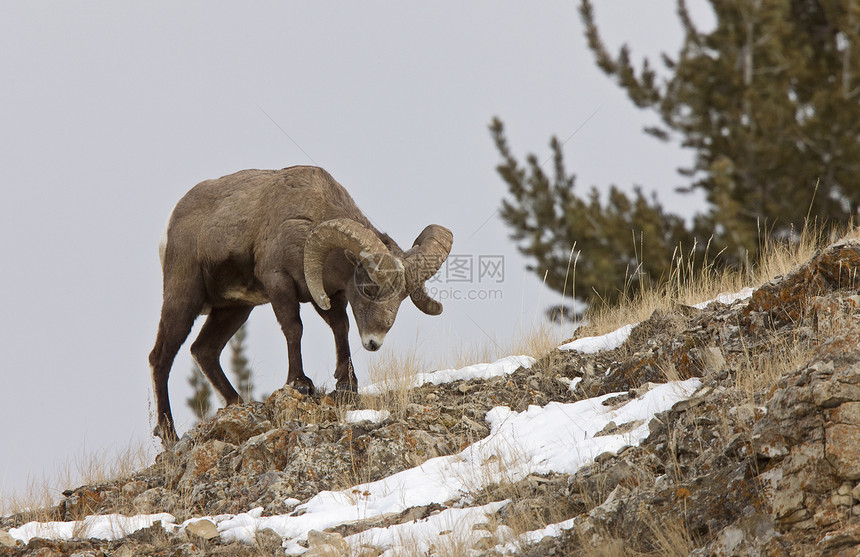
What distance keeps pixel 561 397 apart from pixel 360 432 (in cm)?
164

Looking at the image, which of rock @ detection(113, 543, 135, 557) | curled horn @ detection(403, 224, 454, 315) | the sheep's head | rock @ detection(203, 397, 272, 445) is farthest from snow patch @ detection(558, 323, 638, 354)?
rock @ detection(113, 543, 135, 557)

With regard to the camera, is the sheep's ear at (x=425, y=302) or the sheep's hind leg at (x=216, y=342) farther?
the sheep's hind leg at (x=216, y=342)

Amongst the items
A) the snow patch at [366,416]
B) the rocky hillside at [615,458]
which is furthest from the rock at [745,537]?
the snow patch at [366,416]

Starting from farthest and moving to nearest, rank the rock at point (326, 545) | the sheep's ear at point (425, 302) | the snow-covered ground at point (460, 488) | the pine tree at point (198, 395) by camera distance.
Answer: the pine tree at point (198, 395)
the sheep's ear at point (425, 302)
the snow-covered ground at point (460, 488)
the rock at point (326, 545)

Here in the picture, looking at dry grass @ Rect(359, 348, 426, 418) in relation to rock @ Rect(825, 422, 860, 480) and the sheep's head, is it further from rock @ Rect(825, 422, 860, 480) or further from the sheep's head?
rock @ Rect(825, 422, 860, 480)

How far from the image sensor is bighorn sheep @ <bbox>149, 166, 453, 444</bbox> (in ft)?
25.7

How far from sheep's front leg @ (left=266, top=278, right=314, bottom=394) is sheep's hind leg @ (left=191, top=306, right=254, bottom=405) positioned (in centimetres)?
156

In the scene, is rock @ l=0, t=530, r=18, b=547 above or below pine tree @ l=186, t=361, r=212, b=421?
below

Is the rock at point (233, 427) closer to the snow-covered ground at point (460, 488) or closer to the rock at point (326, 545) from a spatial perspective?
the snow-covered ground at point (460, 488)

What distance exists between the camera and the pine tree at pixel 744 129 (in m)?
15.5

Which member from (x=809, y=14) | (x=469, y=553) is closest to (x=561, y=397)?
(x=469, y=553)

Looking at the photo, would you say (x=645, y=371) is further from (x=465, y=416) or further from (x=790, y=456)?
(x=790, y=456)

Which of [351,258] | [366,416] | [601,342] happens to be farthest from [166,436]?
[601,342]

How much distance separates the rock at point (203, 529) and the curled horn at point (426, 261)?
321 cm
